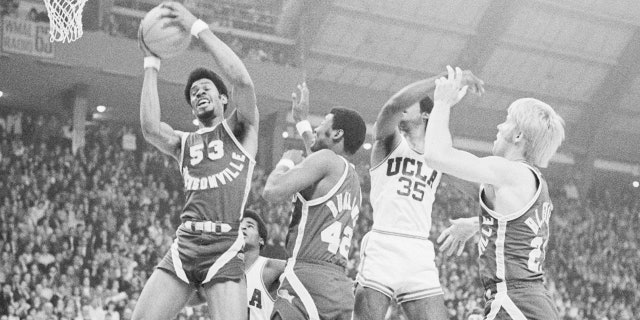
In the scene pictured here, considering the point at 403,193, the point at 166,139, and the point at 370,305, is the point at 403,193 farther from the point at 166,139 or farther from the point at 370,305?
the point at 166,139

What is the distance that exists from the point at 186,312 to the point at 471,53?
51.2 ft

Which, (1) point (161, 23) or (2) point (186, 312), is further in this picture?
(2) point (186, 312)

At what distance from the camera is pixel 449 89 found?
460cm

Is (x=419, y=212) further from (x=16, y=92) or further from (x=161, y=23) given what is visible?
(x=16, y=92)

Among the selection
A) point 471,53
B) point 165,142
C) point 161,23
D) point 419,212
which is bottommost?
point 419,212

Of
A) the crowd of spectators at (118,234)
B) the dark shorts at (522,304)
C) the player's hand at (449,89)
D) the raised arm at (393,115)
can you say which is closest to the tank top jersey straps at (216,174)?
the raised arm at (393,115)

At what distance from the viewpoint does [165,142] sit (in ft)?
19.3

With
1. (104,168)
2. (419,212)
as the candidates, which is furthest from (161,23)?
(104,168)

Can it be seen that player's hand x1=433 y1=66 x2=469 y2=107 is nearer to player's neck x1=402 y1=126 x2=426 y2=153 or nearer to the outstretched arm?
the outstretched arm

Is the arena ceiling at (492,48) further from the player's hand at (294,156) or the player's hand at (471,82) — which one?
the player's hand at (471,82)

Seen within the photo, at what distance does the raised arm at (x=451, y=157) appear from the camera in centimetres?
440

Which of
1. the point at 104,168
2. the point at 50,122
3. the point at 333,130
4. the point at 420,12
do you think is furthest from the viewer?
the point at 420,12

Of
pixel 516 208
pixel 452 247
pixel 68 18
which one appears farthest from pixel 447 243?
pixel 68 18

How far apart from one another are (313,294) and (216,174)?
Answer: 3.39 feet
